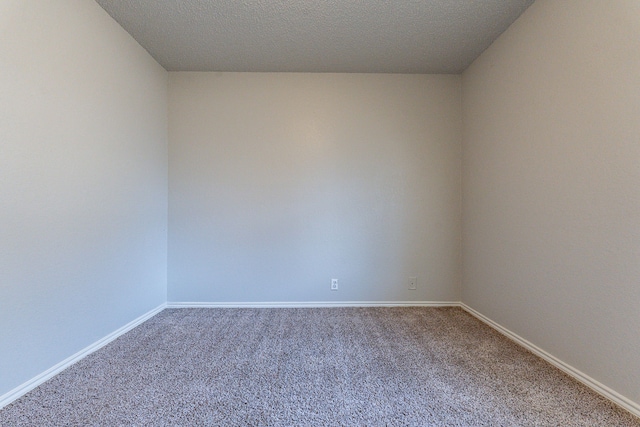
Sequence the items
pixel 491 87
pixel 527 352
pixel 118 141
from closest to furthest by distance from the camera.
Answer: pixel 527 352, pixel 118 141, pixel 491 87

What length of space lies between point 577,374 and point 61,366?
10.4 ft

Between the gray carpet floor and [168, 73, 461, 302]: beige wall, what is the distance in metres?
0.66

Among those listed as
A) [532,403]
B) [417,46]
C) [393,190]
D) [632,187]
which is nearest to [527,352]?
[532,403]

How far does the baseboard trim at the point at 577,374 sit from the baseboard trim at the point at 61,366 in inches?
124

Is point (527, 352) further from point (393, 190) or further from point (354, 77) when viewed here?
point (354, 77)

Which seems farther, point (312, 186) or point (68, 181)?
point (312, 186)

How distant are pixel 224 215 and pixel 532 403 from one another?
2.85 metres

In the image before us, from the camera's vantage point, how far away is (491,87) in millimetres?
2592

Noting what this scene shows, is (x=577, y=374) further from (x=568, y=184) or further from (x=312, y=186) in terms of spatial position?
(x=312, y=186)

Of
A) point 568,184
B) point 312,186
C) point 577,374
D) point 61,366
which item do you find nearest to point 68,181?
point 61,366

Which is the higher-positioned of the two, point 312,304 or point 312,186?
point 312,186

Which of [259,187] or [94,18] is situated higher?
[94,18]

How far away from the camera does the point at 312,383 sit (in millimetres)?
1671

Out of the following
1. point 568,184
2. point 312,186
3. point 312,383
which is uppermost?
point 312,186
